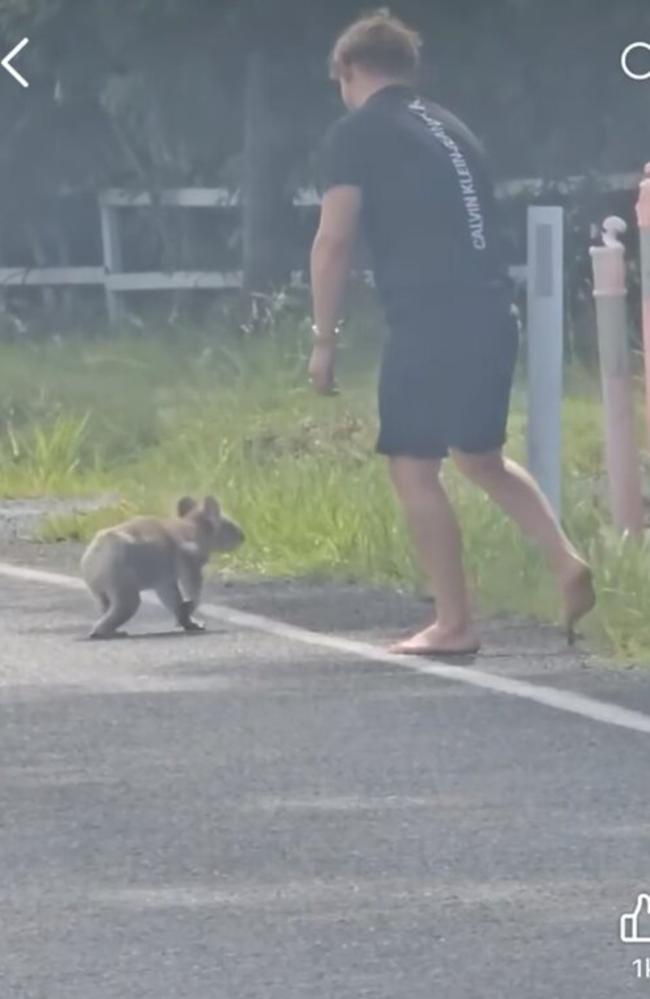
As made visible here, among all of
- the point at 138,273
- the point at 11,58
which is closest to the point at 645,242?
the point at 11,58

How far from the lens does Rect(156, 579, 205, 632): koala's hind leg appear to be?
35.7ft

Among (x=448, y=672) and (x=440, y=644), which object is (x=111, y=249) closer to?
(x=440, y=644)

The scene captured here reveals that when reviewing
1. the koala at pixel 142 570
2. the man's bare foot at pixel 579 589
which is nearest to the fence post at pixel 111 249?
the koala at pixel 142 570

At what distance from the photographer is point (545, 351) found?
11602 millimetres

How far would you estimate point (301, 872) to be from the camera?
6.92 m

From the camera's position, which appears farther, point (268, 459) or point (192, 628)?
point (268, 459)

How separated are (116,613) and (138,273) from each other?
1956 centimetres

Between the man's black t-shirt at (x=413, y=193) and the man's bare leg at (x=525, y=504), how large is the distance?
0.52 meters

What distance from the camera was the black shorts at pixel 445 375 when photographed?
1005cm

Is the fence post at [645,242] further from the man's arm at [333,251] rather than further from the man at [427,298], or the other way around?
the man's arm at [333,251]

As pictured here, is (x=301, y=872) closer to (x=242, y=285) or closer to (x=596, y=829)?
(x=596, y=829)

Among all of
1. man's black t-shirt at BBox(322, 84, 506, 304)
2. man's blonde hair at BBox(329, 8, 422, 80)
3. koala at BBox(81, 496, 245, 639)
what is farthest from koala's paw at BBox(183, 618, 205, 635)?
man's blonde hair at BBox(329, 8, 422, 80)

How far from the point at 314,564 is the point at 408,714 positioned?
3.56m

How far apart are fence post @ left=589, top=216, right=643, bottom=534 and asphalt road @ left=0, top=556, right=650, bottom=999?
3.69ft
